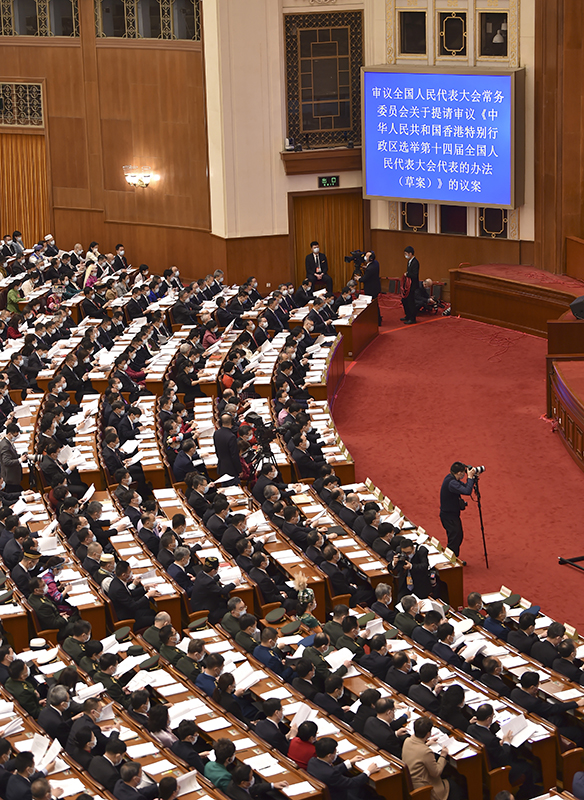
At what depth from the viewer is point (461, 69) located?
22719 millimetres

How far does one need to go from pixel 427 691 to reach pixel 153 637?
2472 millimetres

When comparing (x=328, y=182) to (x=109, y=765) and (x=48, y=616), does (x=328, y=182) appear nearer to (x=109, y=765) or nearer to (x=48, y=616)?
(x=48, y=616)

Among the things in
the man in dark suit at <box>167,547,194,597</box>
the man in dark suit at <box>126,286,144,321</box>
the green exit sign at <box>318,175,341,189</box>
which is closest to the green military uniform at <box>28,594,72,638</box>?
the man in dark suit at <box>167,547,194,597</box>

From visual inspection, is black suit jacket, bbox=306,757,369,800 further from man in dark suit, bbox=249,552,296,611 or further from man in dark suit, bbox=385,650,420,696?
man in dark suit, bbox=249,552,296,611

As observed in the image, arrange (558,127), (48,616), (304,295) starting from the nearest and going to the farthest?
(48,616)
(558,127)
(304,295)

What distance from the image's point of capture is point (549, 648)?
10.1 metres

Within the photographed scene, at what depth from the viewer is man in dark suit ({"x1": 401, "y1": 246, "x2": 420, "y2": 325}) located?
22.7m

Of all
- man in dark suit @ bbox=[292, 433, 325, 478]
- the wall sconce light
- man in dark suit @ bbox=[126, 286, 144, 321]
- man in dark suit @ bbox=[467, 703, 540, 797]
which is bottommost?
man in dark suit @ bbox=[467, 703, 540, 797]

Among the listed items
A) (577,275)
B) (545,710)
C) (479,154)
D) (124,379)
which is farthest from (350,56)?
(545,710)

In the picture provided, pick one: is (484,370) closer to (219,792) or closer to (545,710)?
(545,710)

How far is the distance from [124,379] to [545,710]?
9.84 metres

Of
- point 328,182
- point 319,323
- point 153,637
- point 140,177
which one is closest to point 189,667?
point 153,637

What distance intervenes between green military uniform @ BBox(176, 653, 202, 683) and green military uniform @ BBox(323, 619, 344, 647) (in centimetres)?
119

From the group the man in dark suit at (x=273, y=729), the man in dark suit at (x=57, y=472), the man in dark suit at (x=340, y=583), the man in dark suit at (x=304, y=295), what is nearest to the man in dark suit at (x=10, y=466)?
the man in dark suit at (x=57, y=472)
